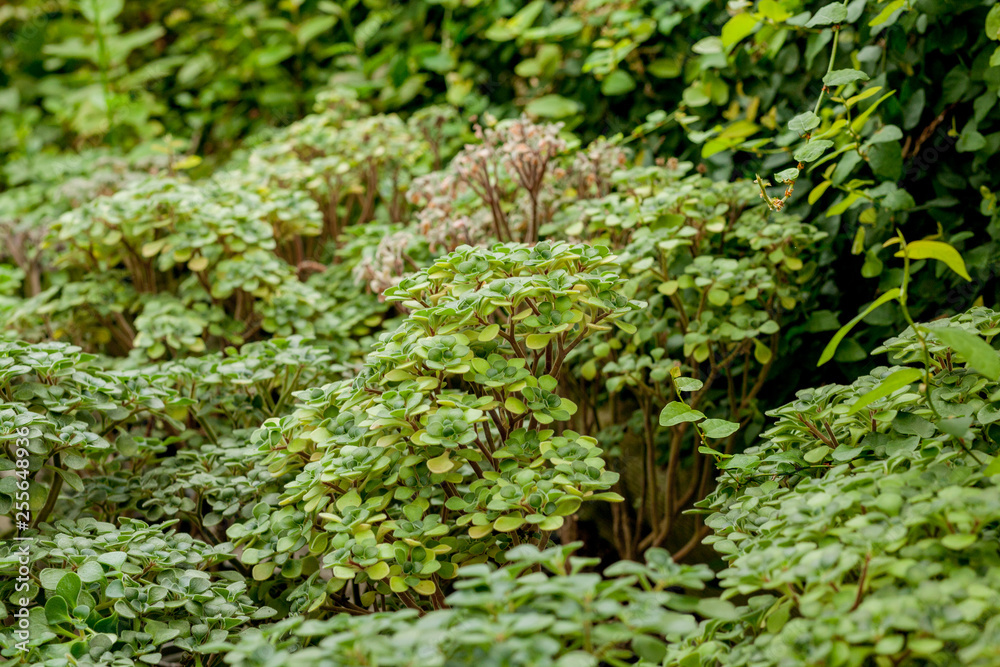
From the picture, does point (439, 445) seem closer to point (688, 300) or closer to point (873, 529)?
point (873, 529)

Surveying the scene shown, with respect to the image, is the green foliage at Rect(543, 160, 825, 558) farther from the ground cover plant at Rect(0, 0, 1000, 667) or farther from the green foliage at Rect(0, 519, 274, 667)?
the green foliage at Rect(0, 519, 274, 667)

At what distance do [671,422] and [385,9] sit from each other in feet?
10.7

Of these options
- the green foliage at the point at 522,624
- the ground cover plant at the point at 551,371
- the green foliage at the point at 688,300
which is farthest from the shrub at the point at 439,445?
the green foliage at the point at 688,300

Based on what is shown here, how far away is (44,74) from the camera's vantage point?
16.6 feet

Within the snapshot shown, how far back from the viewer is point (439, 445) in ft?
4.43

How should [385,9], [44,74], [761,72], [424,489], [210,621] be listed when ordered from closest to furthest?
[210,621] → [424,489] → [761,72] → [385,9] → [44,74]

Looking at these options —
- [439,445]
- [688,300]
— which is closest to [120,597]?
[439,445]

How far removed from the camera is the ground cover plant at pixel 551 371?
3.35 feet

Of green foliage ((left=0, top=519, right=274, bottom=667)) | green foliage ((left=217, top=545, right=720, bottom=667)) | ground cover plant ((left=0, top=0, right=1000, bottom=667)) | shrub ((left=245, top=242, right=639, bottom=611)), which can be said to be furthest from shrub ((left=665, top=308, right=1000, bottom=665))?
green foliage ((left=0, top=519, right=274, bottom=667))

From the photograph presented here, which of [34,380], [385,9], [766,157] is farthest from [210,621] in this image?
[385,9]

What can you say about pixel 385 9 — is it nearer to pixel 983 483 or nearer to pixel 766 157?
pixel 766 157

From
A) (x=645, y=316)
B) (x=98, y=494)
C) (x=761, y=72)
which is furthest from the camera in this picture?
(x=761, y=72)

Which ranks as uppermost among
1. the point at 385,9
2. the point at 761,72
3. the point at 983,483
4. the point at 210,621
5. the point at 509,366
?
the point at 385,9

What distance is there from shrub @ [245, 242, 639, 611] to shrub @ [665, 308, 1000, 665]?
28 centimetres
